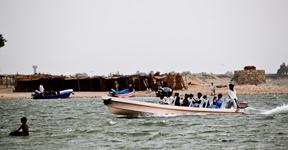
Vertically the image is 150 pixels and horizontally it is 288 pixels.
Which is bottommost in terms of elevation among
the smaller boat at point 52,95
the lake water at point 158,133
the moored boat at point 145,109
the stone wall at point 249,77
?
the lake water at point 158,133

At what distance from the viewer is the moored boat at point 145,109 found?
30.8 meters

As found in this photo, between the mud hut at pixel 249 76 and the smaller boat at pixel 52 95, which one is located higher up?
the mud hut at pixel 249 76

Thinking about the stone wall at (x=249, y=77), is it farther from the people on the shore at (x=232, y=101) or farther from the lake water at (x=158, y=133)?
the people on the shore at (x=232, y=101)

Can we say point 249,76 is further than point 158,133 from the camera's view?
Yes

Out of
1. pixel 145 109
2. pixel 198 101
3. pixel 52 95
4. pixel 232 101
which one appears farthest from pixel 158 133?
pixel 52 95

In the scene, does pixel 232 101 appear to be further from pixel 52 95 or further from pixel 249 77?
pixel 249 77

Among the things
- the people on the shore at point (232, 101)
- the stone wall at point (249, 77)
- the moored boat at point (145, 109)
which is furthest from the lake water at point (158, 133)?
the stone wall at point (249, 77)

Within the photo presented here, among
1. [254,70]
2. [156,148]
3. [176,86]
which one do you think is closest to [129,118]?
[156,148]

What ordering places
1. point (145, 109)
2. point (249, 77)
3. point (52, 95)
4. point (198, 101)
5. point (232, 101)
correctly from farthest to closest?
point (249, 77)
point (52, 95)
point (232, 101)
point (198, 101)
point (145, 109)

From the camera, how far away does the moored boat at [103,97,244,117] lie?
Answer: 30.8 metres

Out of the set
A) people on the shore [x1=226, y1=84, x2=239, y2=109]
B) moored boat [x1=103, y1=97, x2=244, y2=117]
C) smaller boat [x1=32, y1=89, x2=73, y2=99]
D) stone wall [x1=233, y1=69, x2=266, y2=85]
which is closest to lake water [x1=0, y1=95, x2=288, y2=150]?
moored boat [x1=103, y1=97, x2=244, y2=117]

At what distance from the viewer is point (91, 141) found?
2288 cm

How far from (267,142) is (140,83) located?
168ft

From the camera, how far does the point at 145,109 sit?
102ft
